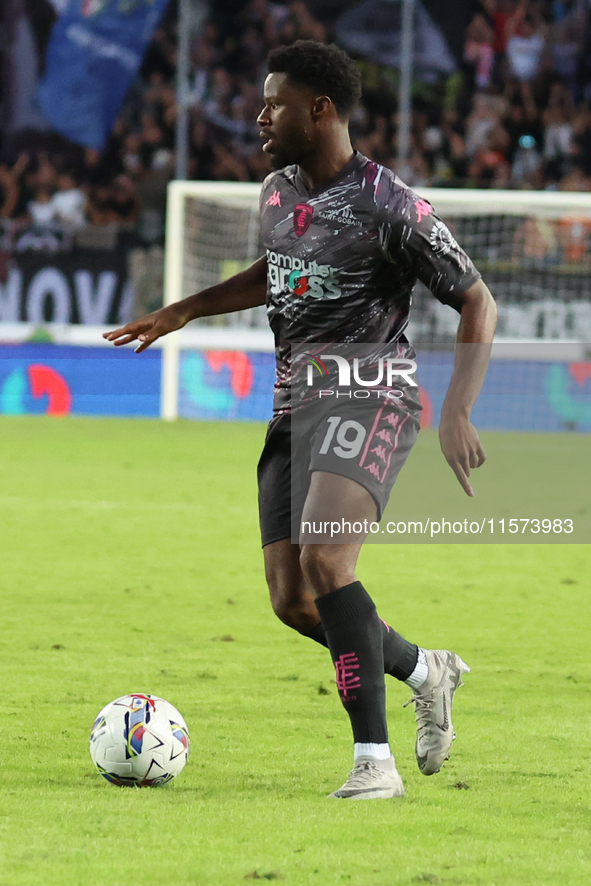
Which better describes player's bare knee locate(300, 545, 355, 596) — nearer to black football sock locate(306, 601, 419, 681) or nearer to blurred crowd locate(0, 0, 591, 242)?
black football sock locate(306, 601, 419, 681)

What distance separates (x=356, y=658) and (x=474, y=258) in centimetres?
1162

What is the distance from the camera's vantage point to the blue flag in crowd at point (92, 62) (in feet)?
61.5

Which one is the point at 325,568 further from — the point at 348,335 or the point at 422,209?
the point at 422,209

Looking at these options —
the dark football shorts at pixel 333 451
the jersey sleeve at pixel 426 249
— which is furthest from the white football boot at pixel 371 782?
the jersey sleeve at pixel 426 249

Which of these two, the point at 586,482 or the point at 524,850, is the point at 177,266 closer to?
the point at 586,482

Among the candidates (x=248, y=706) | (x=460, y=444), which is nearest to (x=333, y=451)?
(x=460, y=444)

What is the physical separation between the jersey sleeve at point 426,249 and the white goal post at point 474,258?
10816 mm

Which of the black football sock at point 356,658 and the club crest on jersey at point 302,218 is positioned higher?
the club crest on jersey at point 302,218

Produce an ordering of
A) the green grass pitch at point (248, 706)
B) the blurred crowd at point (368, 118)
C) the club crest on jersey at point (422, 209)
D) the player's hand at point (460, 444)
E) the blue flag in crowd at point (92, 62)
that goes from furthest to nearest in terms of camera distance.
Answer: the blue flag in crowd at point (92, 62) < the blurred crowd at point (368, 118) < the club crest on jersey at point (422, 209) < the player's hand at point (460, 444) < the green grass pitch at point (248, 706)

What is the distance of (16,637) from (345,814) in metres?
2.72

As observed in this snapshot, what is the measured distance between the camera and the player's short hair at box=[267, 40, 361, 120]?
3.82 m

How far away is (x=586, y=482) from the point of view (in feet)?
36.9

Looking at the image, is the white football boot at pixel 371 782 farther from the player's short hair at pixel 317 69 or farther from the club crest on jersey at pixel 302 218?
the player's short hair at pixel 317 69

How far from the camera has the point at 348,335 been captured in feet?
12.6
